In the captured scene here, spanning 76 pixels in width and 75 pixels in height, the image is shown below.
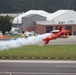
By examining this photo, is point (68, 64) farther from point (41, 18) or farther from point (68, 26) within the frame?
→ point (41, 18)

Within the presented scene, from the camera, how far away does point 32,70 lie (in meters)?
42.2

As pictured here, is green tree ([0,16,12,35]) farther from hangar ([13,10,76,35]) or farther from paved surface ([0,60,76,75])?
paved surface ([0,60,76,75])

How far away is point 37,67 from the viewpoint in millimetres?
45125

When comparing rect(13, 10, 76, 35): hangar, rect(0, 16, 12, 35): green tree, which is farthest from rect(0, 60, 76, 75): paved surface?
rect(0, 16, 12, 35): green tree

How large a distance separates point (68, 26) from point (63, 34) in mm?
72104

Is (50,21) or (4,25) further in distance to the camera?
(50,21)

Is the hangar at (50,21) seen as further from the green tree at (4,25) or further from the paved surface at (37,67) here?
the paved surface at (37,67)

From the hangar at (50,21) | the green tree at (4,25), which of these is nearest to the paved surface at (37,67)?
the hangar at (50,21)

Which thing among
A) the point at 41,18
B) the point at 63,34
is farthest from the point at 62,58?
the point at 41,18

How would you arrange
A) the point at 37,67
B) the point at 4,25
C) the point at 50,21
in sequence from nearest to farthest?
the point at 37,67, the point at 4,25, the point at 50,21

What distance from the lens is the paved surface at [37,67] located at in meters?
40.5

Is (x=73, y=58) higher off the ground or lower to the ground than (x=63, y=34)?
lower

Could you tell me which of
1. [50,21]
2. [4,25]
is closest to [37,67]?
[4,25]

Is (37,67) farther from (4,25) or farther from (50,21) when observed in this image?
(50,21)
